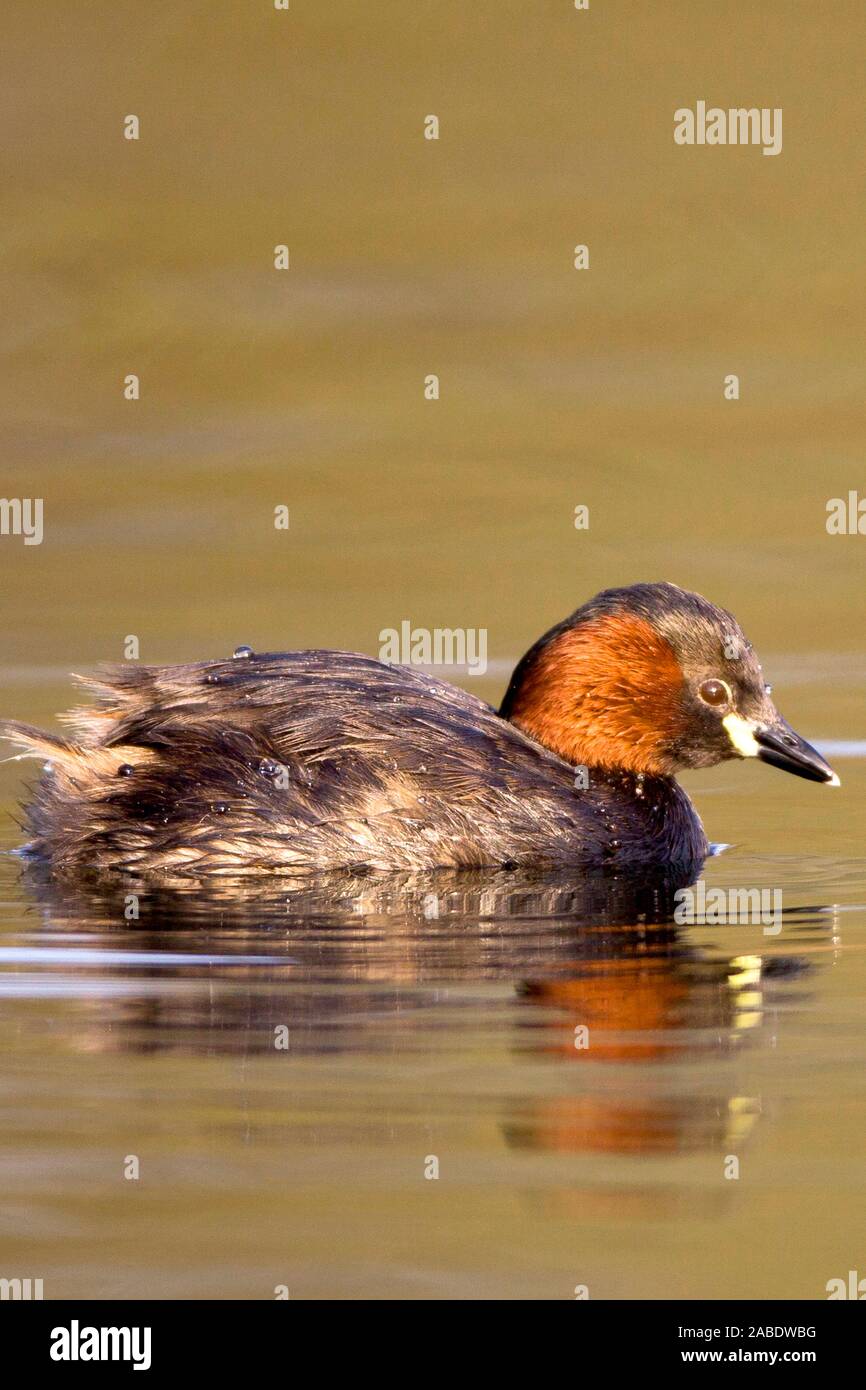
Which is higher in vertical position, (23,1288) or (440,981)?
(440,981)

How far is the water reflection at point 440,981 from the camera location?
20.0 ft

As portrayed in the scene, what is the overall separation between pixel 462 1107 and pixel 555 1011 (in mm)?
825

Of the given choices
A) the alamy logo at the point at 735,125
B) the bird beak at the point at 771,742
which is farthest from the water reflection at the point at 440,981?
the alamy logo at the point at 735,125

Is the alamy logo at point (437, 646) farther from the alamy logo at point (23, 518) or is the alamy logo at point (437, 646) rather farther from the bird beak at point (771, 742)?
the bird beak at point (771, 742)

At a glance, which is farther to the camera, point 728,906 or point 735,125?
point 735,125

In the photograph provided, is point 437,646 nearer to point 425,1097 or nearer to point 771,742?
point 771,742

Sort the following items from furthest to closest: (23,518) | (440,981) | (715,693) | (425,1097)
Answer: (23,518) → (715,693) → (440,981) → (425,1097)

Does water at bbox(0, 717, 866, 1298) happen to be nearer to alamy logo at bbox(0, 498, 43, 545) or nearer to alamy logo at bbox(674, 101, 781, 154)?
alamy logo at bbox(0, 498, 43, 545)

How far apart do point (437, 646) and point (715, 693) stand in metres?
3.08

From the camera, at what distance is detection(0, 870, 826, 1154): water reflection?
6.09 metres

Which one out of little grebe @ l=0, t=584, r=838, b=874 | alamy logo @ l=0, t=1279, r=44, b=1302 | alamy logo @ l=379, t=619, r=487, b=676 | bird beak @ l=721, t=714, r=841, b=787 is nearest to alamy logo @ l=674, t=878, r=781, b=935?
little grebe @ l=0, t=584, r=838, b=874

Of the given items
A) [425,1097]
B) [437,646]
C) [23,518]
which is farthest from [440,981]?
[23,518]

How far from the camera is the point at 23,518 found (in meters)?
13.5

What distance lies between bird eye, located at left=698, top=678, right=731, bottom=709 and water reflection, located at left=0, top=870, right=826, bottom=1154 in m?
0.89
